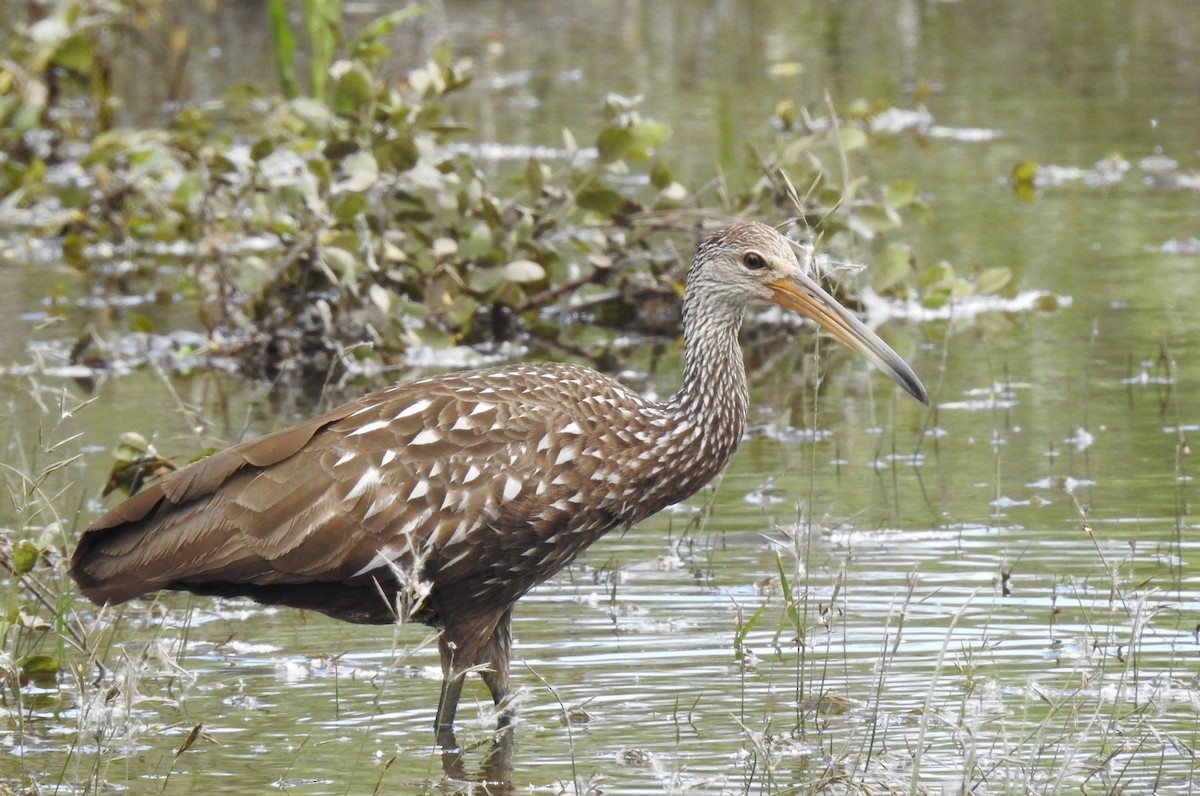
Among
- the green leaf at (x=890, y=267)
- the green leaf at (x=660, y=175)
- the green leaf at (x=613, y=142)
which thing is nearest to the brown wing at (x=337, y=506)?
the green leaf at (x=613, y=142)

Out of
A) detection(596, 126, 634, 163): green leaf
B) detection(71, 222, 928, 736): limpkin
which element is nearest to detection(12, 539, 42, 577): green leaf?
detection(71, 222, 928, 736): limpkin

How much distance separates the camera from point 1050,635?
6.57m

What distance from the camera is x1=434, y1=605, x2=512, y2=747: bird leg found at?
609 cm

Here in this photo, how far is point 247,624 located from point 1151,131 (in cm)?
1133

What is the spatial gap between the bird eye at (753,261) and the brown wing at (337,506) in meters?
0.88

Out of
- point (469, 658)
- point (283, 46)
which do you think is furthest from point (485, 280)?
point (283, 46)

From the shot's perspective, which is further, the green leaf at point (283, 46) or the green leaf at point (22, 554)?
the green leaf at point (283, 46)

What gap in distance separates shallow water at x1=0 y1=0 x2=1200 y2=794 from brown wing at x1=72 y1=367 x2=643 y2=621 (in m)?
0.36

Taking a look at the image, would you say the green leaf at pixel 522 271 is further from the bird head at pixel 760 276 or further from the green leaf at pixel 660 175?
the bird head at pixel 760 276

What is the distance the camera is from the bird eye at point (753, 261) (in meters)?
6.57

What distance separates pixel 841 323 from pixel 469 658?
155 centimetres

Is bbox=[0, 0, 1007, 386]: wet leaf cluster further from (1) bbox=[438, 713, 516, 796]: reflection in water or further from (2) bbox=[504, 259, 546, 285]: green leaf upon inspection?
(1) bbox=[438, 713, 516, 796]: reflection in water

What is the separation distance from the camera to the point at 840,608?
20.5 feet

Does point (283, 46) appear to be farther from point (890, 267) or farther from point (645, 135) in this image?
point (890, 267)
